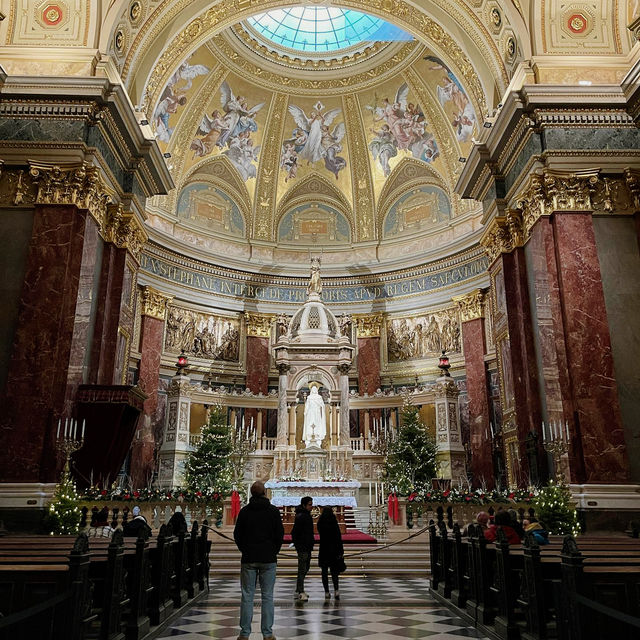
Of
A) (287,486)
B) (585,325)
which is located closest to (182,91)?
(287,486)

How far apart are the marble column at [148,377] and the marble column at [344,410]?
6429 millimetres

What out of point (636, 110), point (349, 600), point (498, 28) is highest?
point (498, 28)

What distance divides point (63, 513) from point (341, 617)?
19.2ft

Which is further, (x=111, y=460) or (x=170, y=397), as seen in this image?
(x=170, y=397)

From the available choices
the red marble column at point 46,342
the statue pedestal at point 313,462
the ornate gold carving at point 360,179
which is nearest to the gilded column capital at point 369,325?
the ornate gold carving at point 360,179

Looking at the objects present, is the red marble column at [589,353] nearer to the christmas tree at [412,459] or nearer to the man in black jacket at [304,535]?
the man in black jacket at [304,535]

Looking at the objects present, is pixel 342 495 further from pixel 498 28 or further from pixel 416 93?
pixel 416 93

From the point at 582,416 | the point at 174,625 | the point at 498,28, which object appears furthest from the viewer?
the point at 498,28

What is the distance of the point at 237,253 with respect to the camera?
26812 millimetres

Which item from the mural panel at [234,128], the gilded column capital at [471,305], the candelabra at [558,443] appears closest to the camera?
the candelabra at [558,443]

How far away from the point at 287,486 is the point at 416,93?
54.9 ft

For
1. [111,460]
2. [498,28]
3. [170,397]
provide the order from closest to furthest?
[111,460]
[498,28]
[170,397]

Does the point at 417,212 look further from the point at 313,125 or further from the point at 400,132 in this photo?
the point at 313,125

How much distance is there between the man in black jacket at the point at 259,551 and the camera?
20.2 feet
